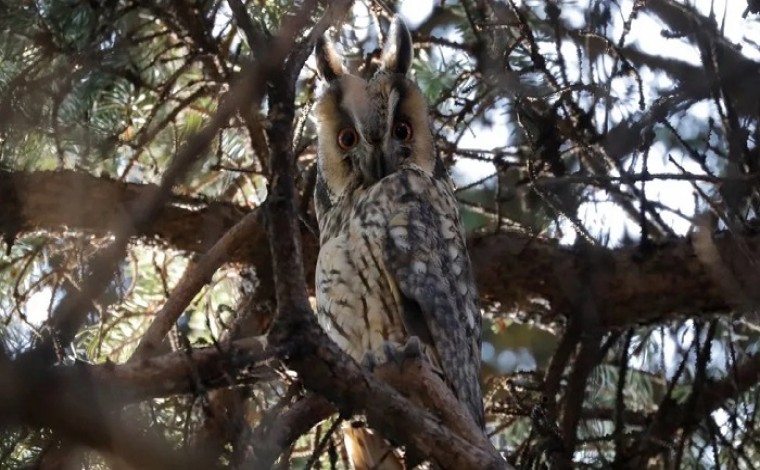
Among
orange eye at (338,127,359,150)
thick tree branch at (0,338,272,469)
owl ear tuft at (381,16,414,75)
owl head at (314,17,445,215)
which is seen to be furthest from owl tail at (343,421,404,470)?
thick tree branch at (0,338,272,469)

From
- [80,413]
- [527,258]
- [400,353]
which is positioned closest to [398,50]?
[527,258]

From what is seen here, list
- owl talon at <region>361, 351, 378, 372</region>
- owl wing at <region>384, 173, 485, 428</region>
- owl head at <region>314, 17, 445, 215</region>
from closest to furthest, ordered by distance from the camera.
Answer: owl talon at <region>361, 351, 378, 372</region> < owl wing at <region>384, 173, 485, 428</region> < owl head at <region>314, 17, 445, 215</region>

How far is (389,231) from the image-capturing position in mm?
2820

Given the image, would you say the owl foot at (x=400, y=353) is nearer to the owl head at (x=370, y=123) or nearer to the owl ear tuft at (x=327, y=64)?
the owl head at (x=370, y=123)

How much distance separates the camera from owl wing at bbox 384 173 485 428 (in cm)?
268

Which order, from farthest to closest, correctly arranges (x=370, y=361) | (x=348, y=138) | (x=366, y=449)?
1. (x=348, y=138)
2. (x=366, y=449)
3. (x=370, y=361)

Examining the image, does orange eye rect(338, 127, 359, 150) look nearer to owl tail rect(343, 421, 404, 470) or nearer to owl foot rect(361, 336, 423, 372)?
owl tail rect(343, 421, 404, 470)

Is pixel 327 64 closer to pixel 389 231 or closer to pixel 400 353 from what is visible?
pixel 389 231

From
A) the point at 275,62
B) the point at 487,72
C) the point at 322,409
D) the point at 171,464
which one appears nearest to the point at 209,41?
the point at 487,72

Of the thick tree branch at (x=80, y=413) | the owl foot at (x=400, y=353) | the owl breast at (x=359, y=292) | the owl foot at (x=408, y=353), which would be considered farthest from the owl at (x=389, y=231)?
the thick tree branch at (x=80, y=413)

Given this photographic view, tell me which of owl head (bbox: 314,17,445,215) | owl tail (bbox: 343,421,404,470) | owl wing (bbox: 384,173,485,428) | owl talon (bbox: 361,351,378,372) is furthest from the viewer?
owl head (bbox: 314,17,445,215)

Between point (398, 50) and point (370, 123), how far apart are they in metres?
0.27

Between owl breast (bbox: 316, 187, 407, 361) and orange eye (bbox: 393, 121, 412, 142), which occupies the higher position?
orange eye (bbox: 393, 121, 412, 142)

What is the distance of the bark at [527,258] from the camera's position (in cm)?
289
